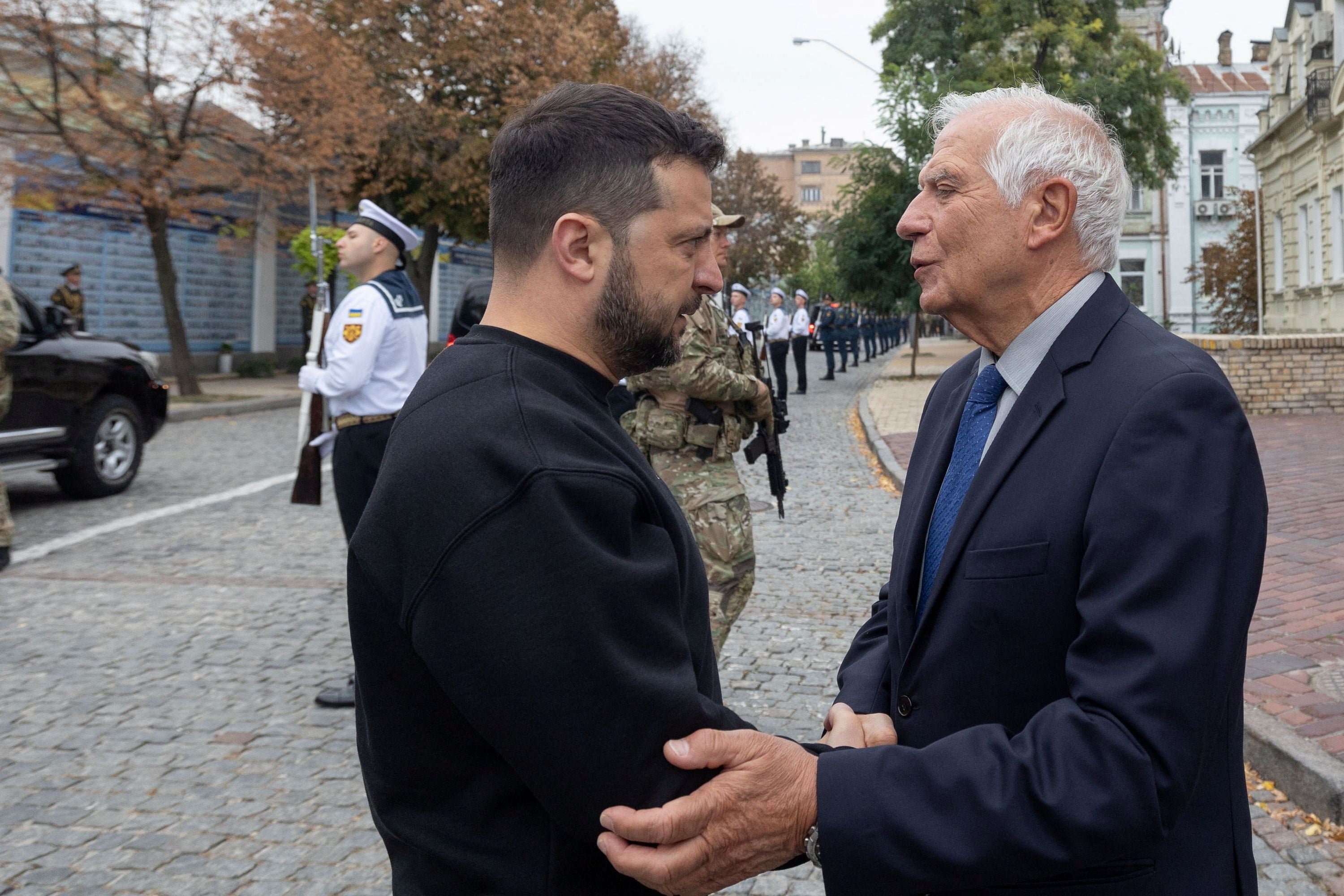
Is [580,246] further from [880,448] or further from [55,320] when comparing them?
[880,448]

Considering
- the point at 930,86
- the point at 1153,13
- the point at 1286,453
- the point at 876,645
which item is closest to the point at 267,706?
the point at 876,645

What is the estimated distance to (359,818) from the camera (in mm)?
3916

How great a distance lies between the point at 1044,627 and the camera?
1654 millimetres

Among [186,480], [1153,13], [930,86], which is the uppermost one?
[1153,13]

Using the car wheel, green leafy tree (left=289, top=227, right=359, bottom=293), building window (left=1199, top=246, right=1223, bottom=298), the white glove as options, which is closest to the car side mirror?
the car wheel

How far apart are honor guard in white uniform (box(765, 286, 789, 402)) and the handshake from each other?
61.1ft

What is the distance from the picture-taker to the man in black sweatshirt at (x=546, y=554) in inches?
54.2

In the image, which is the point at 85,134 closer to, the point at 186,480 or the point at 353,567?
the point at 186,480

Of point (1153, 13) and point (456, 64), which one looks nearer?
point (456, 64)

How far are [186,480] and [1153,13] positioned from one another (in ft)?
173

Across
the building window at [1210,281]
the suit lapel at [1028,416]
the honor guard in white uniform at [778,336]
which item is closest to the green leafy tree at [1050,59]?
the honor guard in white uniform at [778,336]

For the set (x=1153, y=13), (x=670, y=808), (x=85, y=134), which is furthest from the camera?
(x=1153, y=13)

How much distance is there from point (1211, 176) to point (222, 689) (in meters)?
50.8

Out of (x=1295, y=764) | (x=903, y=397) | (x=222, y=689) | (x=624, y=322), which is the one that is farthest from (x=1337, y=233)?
(x=624, y=322)
